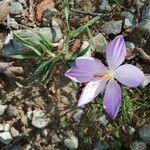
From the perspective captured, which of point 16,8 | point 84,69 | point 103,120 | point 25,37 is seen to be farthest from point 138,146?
point 16,8

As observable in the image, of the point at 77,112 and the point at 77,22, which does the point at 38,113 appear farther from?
the point at 77,22

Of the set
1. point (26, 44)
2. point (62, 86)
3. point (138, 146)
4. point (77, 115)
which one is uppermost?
point (26, 44)

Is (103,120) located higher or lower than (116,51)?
lower

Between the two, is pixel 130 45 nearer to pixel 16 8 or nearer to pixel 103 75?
pixel 103 75

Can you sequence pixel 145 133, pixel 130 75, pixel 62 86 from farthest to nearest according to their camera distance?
pixel 62 86
pixel 145 133
pixel 130 75

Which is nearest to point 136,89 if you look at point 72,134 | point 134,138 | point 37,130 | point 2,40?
point 134,138

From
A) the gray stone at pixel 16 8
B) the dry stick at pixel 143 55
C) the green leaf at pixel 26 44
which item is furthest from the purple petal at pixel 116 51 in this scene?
the gray stone at pixel 16 8
